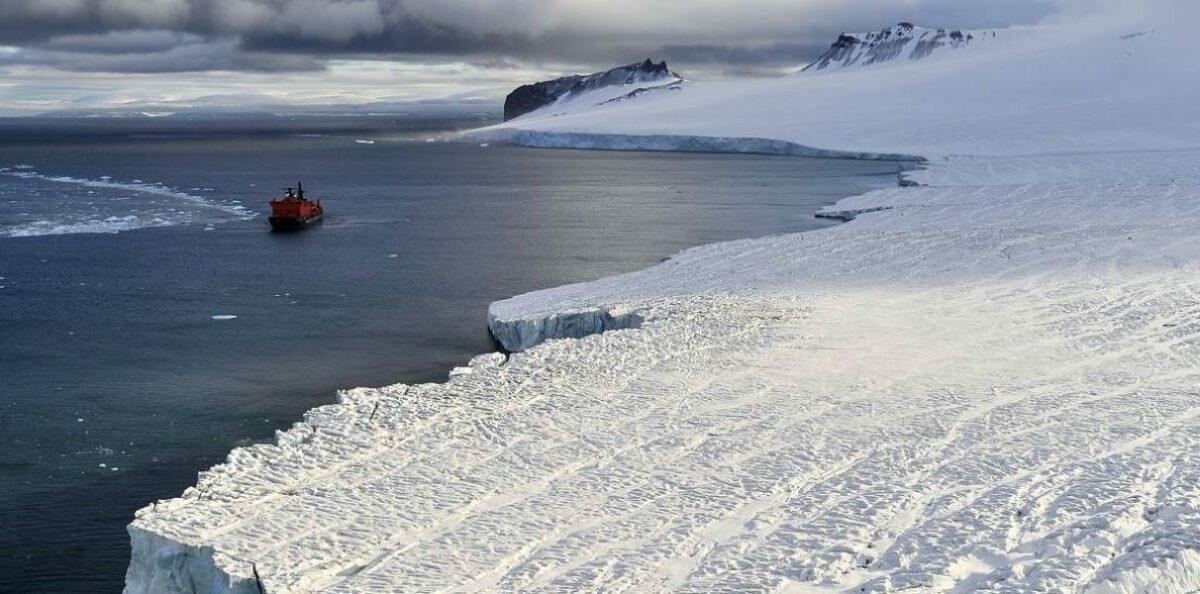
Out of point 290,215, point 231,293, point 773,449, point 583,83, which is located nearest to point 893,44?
point 583,83

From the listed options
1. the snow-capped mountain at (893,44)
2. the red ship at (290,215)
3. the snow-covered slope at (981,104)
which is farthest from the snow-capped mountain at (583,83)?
the red ship at (290,215)

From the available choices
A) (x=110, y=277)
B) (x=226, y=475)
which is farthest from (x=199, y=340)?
(x=226, y=475)

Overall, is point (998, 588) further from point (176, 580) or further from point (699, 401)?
point (176, 580)

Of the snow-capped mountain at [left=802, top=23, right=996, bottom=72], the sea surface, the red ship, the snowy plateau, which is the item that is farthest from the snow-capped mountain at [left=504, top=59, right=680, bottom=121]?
the snowy plateau

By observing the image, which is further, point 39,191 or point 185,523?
point 39,191

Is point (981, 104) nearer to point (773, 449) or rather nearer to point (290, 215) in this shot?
point (290, 215)

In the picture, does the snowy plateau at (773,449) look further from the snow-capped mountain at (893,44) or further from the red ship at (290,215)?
the snow-capped mountain at (893,44)
